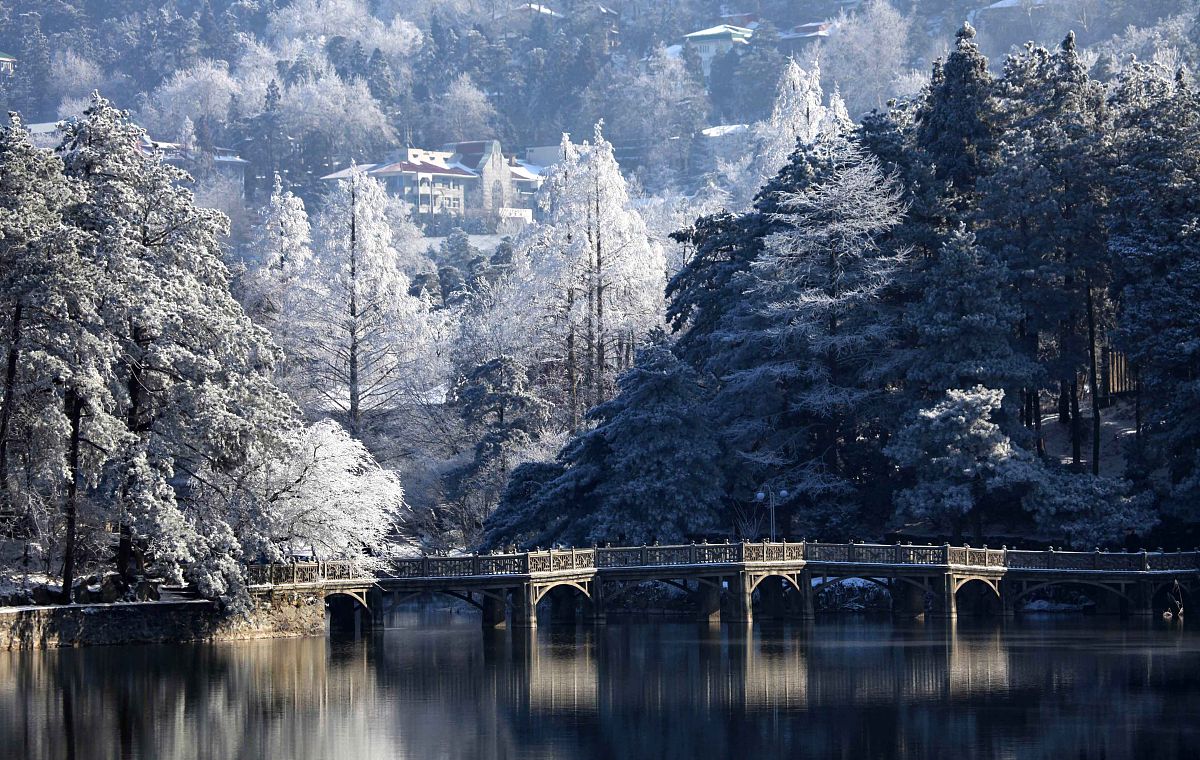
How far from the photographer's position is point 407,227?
502 feet

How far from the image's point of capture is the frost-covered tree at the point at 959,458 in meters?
58.6

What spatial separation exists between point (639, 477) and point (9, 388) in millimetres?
22268

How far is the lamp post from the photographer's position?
59191 millimetres

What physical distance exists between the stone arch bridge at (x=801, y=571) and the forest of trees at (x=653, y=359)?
198 cm

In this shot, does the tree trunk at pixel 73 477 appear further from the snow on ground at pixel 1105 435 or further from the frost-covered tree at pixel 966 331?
the snow on ground at pixel 1105 435

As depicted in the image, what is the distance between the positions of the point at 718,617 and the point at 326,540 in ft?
42.4

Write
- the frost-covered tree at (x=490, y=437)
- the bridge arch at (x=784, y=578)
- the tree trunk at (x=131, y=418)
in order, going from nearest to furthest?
the tree trunk at (x=131, y=418) → the bridge arch at (x=784, y=578) → the frost-covered tree at (x=490, y=437)

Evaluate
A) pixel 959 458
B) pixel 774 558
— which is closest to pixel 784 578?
pixel 774 558

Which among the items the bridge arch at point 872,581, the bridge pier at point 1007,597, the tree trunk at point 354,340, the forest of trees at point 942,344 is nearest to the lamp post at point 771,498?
the forest of trees at point 942,344

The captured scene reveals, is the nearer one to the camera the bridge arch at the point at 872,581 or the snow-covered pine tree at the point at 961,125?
the bridge arch at the point at 872,581

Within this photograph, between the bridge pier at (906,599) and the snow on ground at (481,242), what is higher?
the snow on ground at (481,242)

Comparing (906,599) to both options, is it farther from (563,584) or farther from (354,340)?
(354,340)

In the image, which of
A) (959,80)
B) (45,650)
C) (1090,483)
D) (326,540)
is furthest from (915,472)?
(45,650)

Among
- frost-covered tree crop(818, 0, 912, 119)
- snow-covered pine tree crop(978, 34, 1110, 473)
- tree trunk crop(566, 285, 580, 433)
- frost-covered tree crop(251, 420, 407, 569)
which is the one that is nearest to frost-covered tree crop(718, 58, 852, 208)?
tree trunk crop(566, 285, 580, 433)
